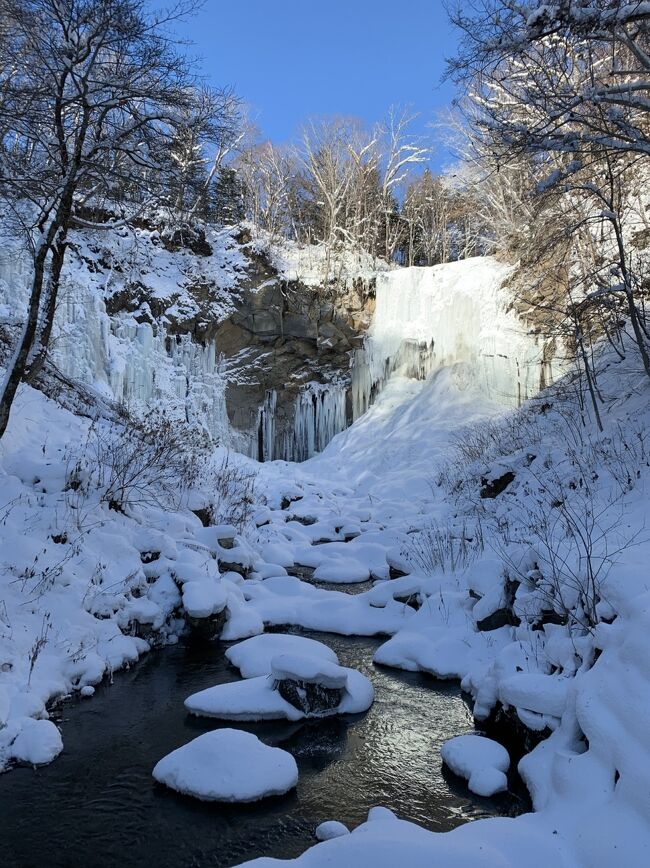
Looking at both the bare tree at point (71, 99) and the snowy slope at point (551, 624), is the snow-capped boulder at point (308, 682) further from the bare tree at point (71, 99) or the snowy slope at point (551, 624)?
the bare tree at point (71, 99)

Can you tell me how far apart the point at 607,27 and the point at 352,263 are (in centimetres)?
1765

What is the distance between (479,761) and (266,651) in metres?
2.07

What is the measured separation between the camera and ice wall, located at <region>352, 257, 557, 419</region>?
16328mm

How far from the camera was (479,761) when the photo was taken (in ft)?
11.3

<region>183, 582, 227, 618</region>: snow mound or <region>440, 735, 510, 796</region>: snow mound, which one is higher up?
<region>183, 582, 227, 618</region>: snow mound

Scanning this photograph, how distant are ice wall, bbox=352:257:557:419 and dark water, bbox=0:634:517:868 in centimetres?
1222

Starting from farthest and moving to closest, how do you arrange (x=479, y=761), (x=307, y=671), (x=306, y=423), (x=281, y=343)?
(x=306, y=423) < (x=281, y=343) < (x=307, y=671) < (x=479, y=761)

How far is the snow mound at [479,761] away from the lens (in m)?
3.29

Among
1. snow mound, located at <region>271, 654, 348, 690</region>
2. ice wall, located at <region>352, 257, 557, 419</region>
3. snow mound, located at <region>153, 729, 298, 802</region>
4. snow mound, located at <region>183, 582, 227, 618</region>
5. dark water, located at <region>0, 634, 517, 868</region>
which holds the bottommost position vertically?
dark water, located at <region>0, 634, 517, 868</region>

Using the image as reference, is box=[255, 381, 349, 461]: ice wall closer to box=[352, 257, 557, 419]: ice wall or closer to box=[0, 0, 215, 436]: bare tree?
box=[352, 257, 557, 419]: ice wall

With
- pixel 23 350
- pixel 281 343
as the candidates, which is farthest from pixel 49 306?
pixel 281 343

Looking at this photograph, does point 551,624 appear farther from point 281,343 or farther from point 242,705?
point 281,343

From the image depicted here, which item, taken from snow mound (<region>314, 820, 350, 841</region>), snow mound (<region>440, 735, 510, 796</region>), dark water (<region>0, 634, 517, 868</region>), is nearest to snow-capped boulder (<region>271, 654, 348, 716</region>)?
dark water (<region>0, 634, 517, 868</region>)

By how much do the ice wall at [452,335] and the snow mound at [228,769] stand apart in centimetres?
1296
